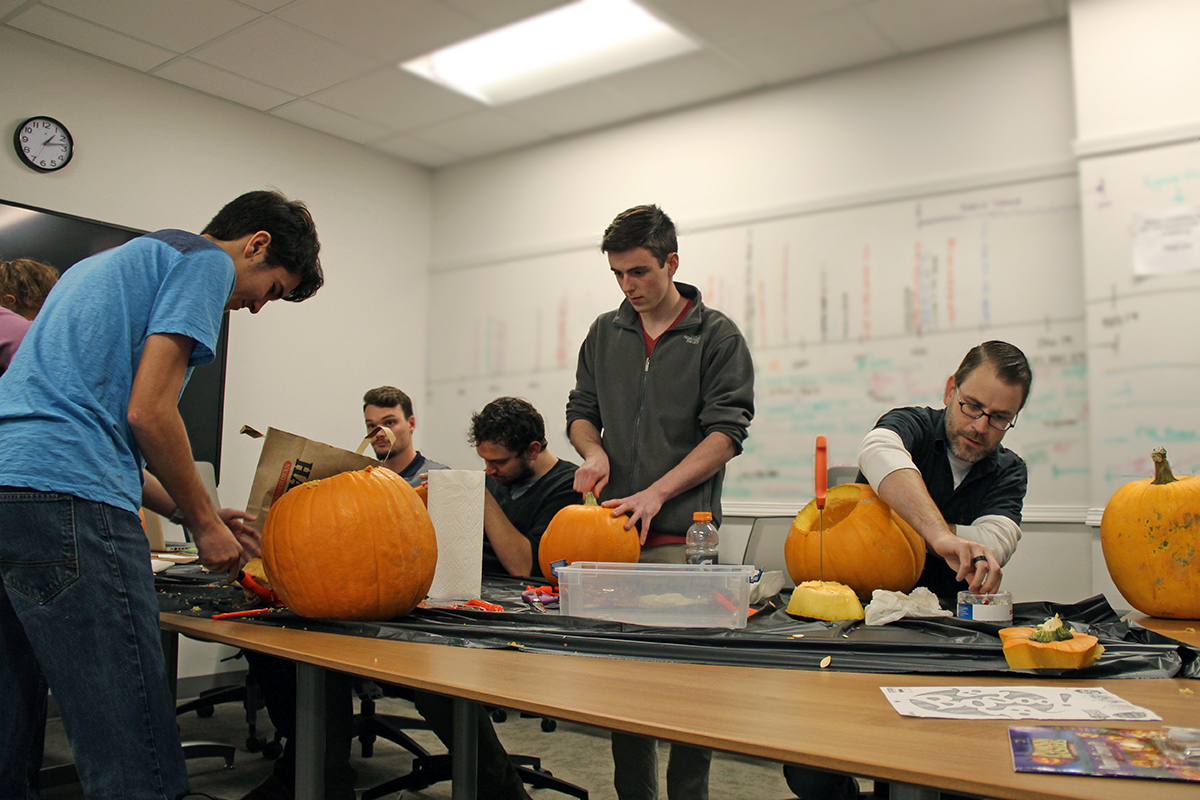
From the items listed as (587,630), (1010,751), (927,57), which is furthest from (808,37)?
(1010,751)

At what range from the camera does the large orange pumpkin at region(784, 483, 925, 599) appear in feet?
5.06

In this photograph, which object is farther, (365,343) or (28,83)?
(365,343)

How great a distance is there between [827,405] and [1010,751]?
127 inches

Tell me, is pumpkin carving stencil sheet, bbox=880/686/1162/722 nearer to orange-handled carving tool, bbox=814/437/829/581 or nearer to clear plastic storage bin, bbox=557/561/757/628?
clear plastic storage bin, bbox=557/561/757/628

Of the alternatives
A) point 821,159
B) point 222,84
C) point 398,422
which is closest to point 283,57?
point 222,84

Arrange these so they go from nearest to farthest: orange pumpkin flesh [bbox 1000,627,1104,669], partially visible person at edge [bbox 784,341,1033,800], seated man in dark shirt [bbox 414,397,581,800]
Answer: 1. orange pumpkin flesh [bbox 1000,627,1104,669]
2. partially visible person at edge [bbox 784,341,1033,800]
3. seated man in dark shirt [bbox 414,397,581,800]

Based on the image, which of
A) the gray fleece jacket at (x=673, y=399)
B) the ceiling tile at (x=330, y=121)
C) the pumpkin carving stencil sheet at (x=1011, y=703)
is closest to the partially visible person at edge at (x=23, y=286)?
the gray fleece jacket at (x=673, y=399)

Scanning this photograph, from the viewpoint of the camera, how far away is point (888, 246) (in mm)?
3756

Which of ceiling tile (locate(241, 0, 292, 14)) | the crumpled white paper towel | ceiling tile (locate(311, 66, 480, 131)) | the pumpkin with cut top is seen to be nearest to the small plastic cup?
the crumpled white paper towel

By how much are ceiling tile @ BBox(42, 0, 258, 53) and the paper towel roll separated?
8.96ft

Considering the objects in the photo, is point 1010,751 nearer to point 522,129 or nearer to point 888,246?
point 888,246

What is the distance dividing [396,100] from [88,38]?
135 cm

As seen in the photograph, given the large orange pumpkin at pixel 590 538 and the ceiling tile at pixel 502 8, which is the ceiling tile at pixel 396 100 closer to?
the ceiling tile at pixel 502 8

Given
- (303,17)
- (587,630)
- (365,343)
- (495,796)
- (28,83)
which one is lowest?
(495,796)
